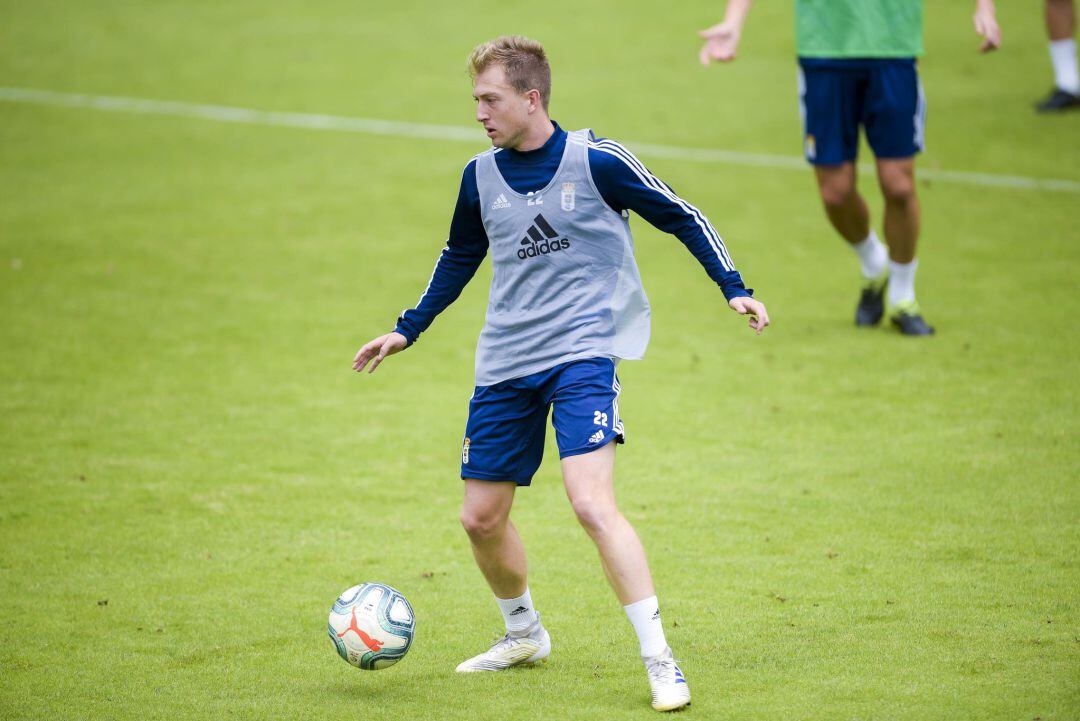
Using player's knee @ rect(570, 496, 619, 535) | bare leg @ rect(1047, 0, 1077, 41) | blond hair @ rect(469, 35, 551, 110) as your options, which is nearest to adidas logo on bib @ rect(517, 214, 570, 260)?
blond hair @ rect(469, 35, 551, 110)

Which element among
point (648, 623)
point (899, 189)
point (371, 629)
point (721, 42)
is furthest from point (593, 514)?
point (899, 189)

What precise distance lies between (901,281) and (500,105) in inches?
212

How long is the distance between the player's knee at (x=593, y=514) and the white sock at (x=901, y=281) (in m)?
5.40

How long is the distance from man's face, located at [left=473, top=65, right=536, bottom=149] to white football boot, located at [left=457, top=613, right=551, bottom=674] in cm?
183

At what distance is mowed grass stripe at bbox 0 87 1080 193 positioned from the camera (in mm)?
13367

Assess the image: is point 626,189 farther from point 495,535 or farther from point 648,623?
point 648,623

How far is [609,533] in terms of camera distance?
15.4ft

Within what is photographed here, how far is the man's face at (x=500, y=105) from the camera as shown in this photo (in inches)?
192

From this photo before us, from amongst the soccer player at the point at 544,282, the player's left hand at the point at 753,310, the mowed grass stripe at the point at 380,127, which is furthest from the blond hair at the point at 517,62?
the mowed grass stripe at the point at 380,127

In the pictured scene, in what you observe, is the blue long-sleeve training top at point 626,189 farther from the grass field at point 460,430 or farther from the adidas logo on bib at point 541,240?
the grass field at point 460,430

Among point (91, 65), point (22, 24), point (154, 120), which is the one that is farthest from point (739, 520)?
point (22, 24)

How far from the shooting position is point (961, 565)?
19.9ft

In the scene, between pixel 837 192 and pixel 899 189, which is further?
pixel 837 192

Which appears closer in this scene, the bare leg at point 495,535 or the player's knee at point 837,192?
the bare leg at point 495,535
